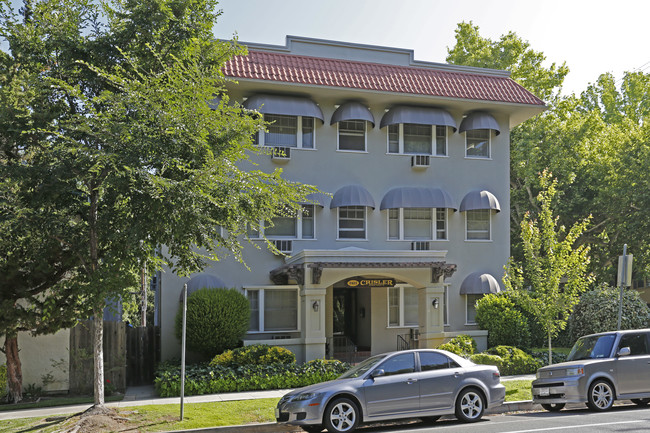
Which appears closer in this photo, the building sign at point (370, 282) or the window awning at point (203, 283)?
the window awning at point (203, 283)

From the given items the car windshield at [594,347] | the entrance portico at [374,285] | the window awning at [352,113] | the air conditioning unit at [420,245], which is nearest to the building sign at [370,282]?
the entrance portico at [374,285]

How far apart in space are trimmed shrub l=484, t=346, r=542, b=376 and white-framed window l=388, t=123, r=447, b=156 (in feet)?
27.1

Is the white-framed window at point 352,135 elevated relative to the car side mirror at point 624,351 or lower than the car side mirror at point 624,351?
elevated

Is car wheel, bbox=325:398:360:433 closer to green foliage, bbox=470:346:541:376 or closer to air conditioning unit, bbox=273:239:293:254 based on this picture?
green foliage, bbox=470:346:541:376

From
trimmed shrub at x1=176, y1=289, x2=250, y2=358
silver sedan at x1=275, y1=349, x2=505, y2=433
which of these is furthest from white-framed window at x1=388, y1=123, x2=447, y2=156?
silver sedan at x1=275, y1=349, x2=505, y2=433

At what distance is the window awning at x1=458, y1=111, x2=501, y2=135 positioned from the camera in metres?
24.8

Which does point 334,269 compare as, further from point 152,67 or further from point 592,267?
point 592,267

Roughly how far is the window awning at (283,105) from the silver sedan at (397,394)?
1166 centimetres

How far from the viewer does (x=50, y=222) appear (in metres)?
13.0

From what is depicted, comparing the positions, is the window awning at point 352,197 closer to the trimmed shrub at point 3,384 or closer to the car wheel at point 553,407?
the car wheel at point 553,407

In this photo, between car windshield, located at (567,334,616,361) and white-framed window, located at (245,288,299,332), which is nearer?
car windshield, located at (567,334,616,361)

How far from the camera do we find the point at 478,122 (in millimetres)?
24828

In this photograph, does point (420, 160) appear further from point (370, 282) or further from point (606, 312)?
point (606, 312)

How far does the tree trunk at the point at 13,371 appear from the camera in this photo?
16.9 m
